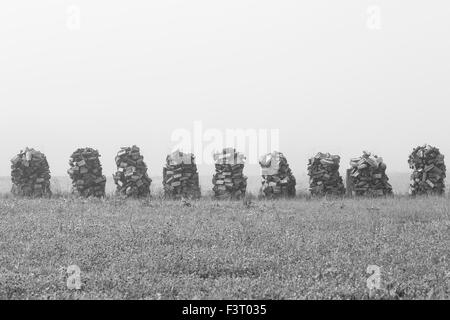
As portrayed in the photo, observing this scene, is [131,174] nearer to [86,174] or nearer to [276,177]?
[86,174]

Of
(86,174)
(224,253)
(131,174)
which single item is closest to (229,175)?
(131,174)

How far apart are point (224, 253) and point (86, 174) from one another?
78.3 feet

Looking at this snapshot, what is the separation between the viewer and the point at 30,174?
37.4 m

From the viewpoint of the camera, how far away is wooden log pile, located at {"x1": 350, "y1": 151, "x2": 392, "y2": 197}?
3619 cm

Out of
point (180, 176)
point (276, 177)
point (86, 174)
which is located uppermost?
point (86, 174)

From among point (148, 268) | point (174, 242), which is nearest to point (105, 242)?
point (174, 242)

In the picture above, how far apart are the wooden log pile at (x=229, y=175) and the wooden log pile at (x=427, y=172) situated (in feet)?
35.6

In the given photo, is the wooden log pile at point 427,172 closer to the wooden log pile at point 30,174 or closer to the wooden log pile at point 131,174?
the wooden log pile at point 131,174

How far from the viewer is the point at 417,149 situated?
38.2 meters

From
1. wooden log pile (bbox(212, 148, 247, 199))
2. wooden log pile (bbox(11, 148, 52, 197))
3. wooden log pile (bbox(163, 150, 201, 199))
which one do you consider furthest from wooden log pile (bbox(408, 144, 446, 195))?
wooden log pile (bbox(11, 148, 52, 197))

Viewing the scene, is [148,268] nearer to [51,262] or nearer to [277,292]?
[51,262]

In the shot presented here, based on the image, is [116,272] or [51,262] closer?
[116,272]

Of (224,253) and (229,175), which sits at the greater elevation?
(229,175)
